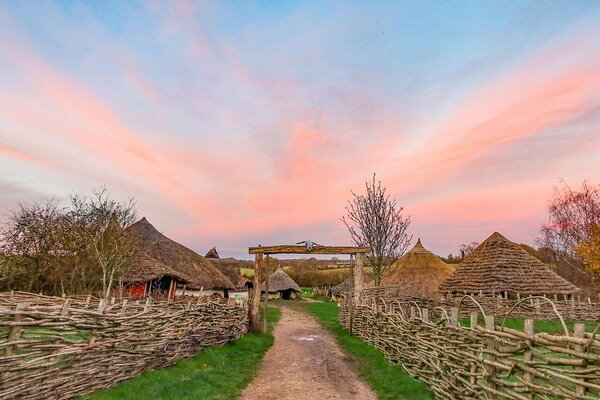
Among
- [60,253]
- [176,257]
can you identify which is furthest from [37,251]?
[176,257]

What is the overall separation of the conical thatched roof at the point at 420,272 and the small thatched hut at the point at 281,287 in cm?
1956

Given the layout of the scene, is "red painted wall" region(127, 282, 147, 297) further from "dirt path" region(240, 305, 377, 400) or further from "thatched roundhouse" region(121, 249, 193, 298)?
"dirt path" region(240, 305, 377, 400)

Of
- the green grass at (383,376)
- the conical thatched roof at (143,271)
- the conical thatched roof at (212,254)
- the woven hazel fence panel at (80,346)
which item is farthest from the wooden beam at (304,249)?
the conical thatched roof at (212,254)

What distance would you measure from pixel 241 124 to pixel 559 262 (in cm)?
4618

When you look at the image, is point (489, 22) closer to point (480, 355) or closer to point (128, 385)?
point (480, 355)

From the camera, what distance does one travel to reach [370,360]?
950cm

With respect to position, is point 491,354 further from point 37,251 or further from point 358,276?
point 37,251

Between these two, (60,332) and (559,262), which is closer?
(60,332)

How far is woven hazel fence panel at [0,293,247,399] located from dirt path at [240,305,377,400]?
210cm

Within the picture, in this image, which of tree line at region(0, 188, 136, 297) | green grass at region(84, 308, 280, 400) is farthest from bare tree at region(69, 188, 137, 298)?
green grass at region(84, 308, 280, 400)

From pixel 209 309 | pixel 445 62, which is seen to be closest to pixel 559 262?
pixel 445 62

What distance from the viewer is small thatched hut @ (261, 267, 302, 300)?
45897mm

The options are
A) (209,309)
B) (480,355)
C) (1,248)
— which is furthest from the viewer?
(1,248)

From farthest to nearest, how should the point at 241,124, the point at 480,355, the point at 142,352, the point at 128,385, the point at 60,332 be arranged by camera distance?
the point at 241,124
the point at 142,352
the point at 128,385
the point at 60,332
the point at 480,355
